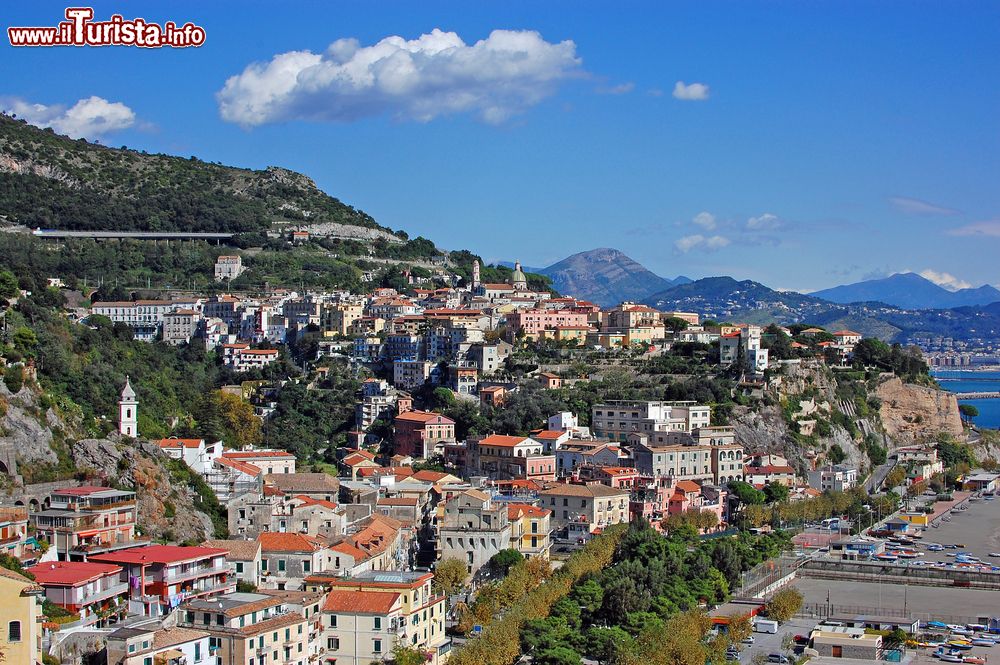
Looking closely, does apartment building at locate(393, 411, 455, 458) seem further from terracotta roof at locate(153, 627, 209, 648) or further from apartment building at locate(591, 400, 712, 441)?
terracotta roof at locate(153, 627, 209, 648)

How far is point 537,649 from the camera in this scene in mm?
31719

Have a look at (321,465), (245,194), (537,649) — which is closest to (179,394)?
(321,465)

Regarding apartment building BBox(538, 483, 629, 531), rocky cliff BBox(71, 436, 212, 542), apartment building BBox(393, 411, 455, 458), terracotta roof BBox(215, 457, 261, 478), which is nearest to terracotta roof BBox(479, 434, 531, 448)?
apartment building BBox(393, 411, 455, 458)

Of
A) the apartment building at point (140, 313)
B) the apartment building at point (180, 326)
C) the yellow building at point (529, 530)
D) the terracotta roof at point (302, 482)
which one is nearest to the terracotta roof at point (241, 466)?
the terracotta roof at point (302, 482)

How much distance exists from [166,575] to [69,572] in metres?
2.16

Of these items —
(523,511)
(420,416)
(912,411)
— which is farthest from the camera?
(912,411)

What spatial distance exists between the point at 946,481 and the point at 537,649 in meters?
43.8

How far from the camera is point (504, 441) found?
5369cm

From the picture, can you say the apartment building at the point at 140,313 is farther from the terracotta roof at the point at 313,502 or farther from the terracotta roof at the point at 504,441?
the terracotta roof at the point at 313,502

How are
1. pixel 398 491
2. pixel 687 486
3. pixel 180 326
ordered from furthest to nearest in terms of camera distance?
pixel 180 326
pixel 687 486
pixel 398 491

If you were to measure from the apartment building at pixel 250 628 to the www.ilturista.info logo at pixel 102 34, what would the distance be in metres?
11.2

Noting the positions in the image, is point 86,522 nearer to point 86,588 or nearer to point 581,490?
point 86,588

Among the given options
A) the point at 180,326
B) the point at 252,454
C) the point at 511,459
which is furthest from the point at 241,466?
the point at 180,326

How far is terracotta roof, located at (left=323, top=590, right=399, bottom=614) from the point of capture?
29812mm
